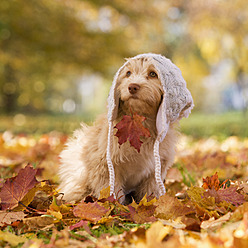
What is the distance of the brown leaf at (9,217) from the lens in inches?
60.6

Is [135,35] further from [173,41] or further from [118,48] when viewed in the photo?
[173,41]

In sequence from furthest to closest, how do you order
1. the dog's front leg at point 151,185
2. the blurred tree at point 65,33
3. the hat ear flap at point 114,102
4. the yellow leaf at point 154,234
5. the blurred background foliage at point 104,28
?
the blurred background foliage at point 104,28 < the blurred tree at point 65,33 < the dog's front leg at point 151,185 < the hat ear flap at point 114,102 < the yellow leaf at point 154,234

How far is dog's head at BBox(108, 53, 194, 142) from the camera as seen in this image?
178 cm

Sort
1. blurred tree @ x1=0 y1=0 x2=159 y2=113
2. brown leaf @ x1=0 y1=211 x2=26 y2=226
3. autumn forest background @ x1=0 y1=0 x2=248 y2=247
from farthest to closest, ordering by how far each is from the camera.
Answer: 1. blurred tree @ x1=0 y1=0 x2=159 y2=113
2. brown leaf @ x1=0 y1=211 x2=26 y2=226
3. autumn forest background @ x1=0 y1=0 x2=248 y2=247

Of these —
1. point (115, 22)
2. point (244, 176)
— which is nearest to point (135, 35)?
point (115, 22)

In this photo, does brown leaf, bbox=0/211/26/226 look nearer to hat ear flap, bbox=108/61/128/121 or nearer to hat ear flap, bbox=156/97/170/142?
hat ear flap, bbox=108/61/128/121

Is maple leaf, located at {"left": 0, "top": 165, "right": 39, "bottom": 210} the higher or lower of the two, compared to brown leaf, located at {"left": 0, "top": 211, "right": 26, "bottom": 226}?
higher

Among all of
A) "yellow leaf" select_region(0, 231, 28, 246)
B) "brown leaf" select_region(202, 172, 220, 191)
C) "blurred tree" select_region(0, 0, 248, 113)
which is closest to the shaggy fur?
"brown leaf" select_region(202, 172, 220, 191)

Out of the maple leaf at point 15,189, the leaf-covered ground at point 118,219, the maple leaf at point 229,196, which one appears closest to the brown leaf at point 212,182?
the leaf-covered ground at point 118,219

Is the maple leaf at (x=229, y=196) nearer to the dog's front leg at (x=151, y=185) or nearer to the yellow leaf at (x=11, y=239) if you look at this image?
the dog's front leg at (x=151, y=185)

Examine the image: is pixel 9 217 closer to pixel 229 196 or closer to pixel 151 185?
pixel 151 185

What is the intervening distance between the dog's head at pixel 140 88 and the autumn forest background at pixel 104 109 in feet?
1.32

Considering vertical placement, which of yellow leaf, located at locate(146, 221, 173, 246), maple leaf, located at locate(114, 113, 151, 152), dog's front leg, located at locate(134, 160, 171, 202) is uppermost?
maple leaf, located at locate(114, 113, 151, 152)

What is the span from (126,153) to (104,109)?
47cm
